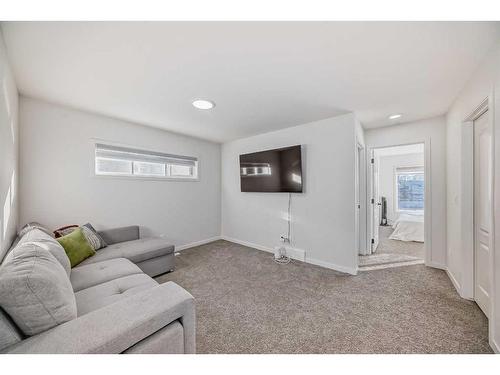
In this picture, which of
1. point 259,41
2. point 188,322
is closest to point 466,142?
point 259,41

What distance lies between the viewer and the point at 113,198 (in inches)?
117

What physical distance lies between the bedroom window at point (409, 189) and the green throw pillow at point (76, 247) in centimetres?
810

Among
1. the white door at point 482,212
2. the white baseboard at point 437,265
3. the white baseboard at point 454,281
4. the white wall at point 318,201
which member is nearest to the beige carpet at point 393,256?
the white baseboard at point 437,265

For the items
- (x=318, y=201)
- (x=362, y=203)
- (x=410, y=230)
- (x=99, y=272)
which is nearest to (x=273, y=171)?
(x=318, y=201)

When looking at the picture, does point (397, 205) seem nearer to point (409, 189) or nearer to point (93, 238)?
point (409, 189)

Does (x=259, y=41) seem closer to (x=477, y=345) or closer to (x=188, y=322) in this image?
(x=188, y=322)

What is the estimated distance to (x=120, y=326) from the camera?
0.92 meters

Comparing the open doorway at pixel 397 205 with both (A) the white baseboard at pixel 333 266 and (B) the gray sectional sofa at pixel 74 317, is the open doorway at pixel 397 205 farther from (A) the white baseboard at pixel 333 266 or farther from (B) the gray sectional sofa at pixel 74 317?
(B) the gray sectional sofa at pixel 74 317

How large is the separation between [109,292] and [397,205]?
789 cm

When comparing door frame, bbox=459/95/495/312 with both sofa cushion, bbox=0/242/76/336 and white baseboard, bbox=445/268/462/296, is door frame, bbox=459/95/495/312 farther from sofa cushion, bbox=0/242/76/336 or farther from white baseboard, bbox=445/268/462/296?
sofa cushion, bbox=0/242/76/336

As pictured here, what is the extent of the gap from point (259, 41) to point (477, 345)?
2.82 m

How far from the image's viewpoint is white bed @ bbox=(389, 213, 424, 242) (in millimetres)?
4258

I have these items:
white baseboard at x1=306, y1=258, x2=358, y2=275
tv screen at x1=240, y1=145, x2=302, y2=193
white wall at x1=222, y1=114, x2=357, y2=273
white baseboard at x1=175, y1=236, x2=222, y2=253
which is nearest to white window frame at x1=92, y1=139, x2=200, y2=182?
tv screen at x1=240, y1=145, x2=302, y2=193

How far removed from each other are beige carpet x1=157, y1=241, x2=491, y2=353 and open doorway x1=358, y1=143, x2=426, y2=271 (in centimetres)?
78
